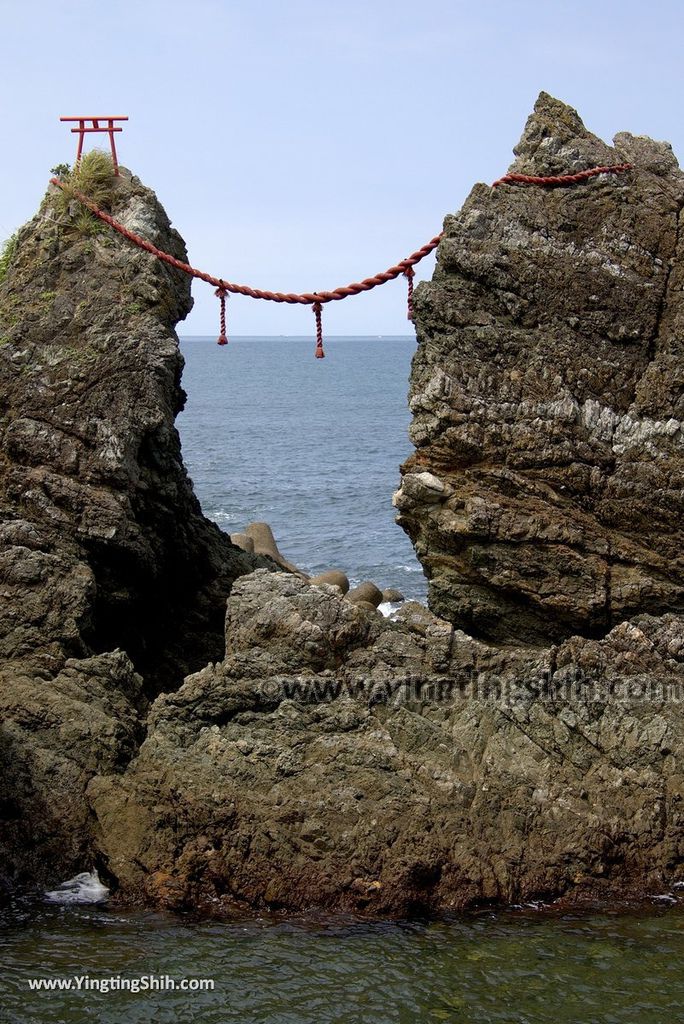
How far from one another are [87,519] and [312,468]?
151 ft

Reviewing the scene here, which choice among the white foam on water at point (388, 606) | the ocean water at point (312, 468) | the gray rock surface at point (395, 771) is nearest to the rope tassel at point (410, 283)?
the gray rock surface at point (395, 771)

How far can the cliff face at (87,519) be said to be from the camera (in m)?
13.5

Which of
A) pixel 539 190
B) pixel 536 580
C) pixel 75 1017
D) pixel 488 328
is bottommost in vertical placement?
pixel 75 1017

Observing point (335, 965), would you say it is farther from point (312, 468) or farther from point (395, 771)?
point (312, 468)

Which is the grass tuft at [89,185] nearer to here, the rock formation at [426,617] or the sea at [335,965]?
the rock formation at [426,617]

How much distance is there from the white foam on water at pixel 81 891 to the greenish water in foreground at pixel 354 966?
18cm

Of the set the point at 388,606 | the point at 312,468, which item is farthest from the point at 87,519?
the point at 312,468

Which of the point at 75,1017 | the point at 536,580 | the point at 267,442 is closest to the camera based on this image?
the point at 75,1017

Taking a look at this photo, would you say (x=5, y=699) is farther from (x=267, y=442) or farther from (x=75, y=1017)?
(x=267, y=442)

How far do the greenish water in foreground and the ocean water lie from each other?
18730 millimetres

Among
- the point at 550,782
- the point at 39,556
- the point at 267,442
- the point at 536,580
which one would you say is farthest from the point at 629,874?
the point at 267,442

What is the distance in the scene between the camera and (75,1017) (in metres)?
10.6

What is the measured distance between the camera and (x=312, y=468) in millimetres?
61500

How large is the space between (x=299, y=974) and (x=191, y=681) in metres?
3.72
